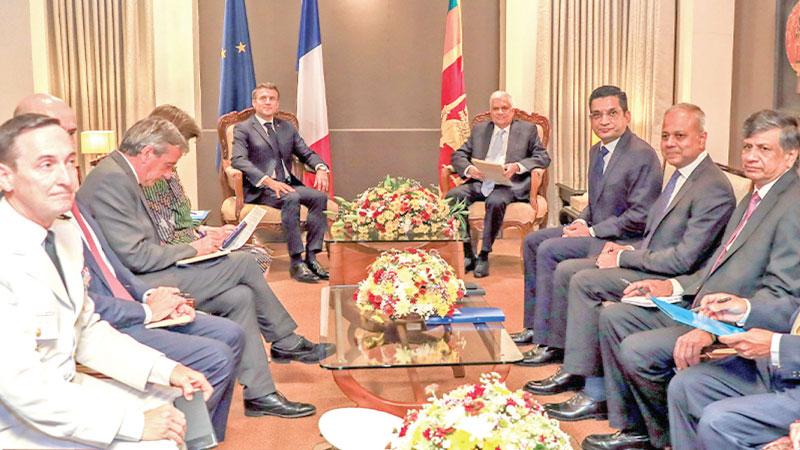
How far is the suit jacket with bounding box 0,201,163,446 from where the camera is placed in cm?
234

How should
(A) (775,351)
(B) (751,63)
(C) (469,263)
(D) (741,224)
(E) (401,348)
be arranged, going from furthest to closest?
1. (C) (469,263)
2. (B) (751,63)
3. (E) (401,348)
4. (D) (741,224)
5. (A) (775,351)

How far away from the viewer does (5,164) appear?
98.3 inches

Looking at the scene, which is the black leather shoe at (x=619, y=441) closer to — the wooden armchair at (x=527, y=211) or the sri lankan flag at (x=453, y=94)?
the wooden armchair at (x=527, y=211)

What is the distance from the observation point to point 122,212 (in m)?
4.16

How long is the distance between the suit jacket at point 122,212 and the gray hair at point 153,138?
71 millimetres

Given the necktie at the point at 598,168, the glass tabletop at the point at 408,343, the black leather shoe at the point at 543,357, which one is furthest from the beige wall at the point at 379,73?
the glass tabletop at the point at 408,343

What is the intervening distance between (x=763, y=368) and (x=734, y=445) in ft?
1.50

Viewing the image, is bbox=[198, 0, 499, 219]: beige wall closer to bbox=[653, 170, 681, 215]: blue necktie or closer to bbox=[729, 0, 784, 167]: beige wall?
bbox=[729, 0, 784, 167]: beige wall

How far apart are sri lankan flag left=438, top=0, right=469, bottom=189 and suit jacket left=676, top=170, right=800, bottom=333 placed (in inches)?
201

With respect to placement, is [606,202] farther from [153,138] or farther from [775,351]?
[153,138]

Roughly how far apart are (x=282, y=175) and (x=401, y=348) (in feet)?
13.8

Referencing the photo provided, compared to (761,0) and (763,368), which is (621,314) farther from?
(761,0)

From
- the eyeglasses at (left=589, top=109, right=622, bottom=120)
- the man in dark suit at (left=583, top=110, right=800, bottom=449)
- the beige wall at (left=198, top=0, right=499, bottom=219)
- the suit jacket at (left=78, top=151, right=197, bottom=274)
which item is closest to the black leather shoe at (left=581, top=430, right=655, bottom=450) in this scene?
the man in dark suit at (left=583, top=110, right=800, bottom=449)

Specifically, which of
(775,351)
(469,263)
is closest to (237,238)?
(775,351)
